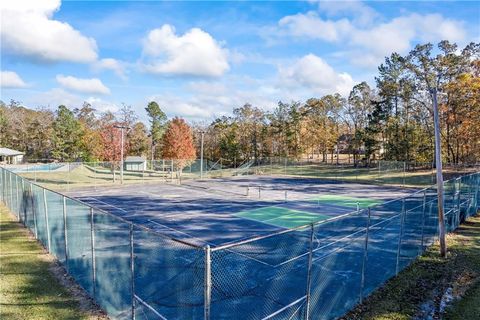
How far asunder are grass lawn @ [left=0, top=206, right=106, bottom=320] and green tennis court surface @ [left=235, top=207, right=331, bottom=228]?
37.1 ft

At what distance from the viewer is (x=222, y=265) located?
10797mm

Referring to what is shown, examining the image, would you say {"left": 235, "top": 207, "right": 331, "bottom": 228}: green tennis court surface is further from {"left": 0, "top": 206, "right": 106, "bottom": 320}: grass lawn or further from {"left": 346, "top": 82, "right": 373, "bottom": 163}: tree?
{"left": 346, "top": 82, "right": 373, "bottom": 163}: tree

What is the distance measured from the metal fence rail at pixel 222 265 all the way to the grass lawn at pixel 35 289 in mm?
319

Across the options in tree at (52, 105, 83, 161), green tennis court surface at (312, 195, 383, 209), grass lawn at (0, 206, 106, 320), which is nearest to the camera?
grass lawn at (0, 206, 106, 320)

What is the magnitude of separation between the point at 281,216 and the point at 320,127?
41479 mm

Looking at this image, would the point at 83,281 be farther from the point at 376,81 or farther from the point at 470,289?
the point at 376,81

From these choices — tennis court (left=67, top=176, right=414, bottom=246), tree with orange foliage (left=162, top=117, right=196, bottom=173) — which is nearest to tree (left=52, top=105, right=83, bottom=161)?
tree with orange foliage (left=162, top=117, right=196, bottom=173)

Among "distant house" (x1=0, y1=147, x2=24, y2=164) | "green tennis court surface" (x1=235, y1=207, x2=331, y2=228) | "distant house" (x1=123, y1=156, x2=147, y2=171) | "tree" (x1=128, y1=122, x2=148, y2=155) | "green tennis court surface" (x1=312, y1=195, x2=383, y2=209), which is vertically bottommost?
"green tennis court surface" (x1=235, y1=207, x2=331, y2=228)

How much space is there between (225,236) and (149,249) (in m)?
7.46

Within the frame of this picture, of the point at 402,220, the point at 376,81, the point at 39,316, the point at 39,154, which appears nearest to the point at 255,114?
the point at 376,81

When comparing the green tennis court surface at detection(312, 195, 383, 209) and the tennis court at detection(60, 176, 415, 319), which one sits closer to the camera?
the tennis court at detection(60, 176, 415, 319)

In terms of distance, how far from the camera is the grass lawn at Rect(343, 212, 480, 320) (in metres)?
7.96

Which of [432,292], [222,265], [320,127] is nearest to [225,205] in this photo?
[222,265]

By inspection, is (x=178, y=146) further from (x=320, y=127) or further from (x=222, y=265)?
(x=222, y=265)
